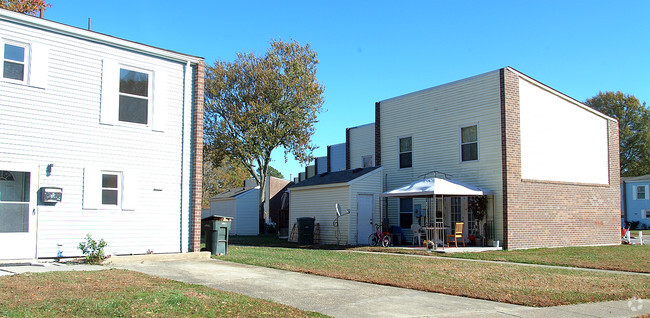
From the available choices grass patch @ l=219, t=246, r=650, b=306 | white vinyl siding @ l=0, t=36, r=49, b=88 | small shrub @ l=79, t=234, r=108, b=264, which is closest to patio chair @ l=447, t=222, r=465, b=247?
grass patch @ l=219, t=246, r=650, b=306

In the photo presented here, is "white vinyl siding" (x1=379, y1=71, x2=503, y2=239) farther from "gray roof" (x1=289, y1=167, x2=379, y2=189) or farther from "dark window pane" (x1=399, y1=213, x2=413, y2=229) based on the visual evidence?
"gray roof" (x1=289, y1=167, x2=379, y2=189)

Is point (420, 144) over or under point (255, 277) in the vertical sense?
over

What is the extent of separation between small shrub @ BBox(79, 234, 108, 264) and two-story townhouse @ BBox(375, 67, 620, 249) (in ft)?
43.7

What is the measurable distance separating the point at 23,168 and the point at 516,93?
16.6 meters

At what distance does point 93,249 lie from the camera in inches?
530

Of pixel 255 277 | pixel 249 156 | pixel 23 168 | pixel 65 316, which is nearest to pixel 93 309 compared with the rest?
pixel 65 316

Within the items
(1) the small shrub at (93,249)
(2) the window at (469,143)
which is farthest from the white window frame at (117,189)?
(2) the window at (469,143)

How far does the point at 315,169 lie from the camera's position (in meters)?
39.6

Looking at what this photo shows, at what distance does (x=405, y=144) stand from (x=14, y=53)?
52.4ft

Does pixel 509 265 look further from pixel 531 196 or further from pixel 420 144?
pixel 420 144

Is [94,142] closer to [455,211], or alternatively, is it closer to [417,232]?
[417,232]

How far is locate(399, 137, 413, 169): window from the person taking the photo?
961 inches

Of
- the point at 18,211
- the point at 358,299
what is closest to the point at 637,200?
the point at 358,299

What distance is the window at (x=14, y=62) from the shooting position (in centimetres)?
1310
